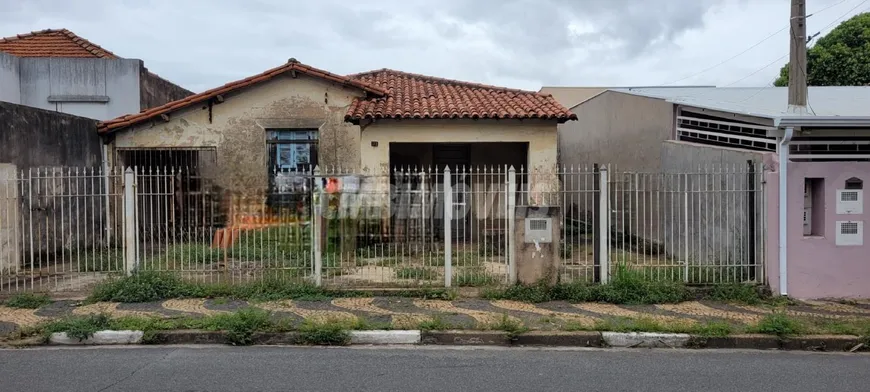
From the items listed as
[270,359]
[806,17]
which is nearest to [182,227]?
[270,359]

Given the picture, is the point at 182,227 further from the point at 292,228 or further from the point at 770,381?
the point at 770,381

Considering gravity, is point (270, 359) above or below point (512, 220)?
below

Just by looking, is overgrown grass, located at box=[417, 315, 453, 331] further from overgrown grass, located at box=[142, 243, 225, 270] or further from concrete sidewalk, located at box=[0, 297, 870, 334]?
overgrown grass, located at box=[142, 243, 225, 270]

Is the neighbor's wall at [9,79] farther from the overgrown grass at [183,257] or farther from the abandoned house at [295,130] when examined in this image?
the overgrown grass at [183,257]

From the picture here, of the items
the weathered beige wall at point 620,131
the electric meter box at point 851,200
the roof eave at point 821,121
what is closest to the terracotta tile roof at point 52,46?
the weathered beige wall at point 620,131

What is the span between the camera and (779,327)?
20.9 feet

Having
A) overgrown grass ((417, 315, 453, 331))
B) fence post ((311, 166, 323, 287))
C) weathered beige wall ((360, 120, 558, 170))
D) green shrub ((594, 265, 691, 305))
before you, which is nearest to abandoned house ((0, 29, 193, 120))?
weathered beige wall ((360, 120, 558, 170))

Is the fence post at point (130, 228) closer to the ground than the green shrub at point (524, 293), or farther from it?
farther from it

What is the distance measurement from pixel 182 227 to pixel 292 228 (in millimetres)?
1627

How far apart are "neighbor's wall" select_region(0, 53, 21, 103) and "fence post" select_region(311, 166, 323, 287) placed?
11.1 m

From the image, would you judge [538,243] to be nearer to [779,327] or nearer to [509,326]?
[509,326]

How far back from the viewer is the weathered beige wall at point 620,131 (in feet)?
39.9

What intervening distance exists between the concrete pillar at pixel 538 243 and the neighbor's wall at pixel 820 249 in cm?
290

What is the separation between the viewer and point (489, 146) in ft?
49.8
